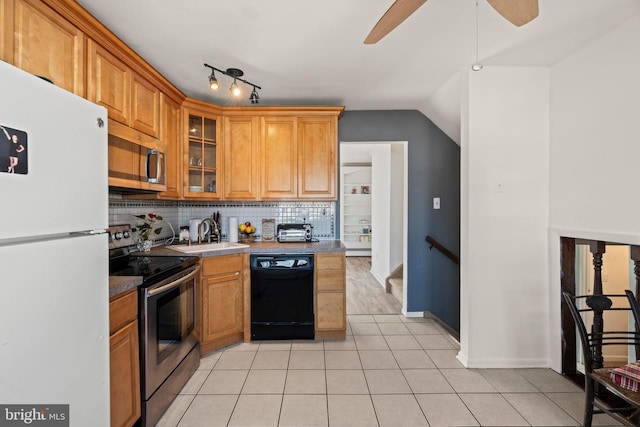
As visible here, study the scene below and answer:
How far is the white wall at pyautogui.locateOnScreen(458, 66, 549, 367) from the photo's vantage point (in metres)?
2.44

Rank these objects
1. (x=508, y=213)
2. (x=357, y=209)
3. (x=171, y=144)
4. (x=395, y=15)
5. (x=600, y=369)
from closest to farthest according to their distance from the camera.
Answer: (x=395, y=15)
(x=600, y=369)
(x=508, y=213)
(x=171, y=144)
(x=357, y=209)

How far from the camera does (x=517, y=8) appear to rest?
129cm

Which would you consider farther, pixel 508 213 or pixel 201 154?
pixel 201 154

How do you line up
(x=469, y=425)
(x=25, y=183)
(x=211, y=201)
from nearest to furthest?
1. (x=25, y=183)
2. (x=469, y=425)
3. (x=211, y=201)

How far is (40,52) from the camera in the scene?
1449mm

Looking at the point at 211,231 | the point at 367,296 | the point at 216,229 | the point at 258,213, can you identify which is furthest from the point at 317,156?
the point at 367,296

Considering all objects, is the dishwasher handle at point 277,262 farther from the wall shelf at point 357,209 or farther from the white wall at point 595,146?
the wall shelf at point 357,209

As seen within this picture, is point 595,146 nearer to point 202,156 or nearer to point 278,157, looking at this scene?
point 278,157

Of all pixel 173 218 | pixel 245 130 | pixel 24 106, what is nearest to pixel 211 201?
pixel 173 218

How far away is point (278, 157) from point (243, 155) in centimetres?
37

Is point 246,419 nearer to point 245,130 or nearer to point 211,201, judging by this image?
point 211,201

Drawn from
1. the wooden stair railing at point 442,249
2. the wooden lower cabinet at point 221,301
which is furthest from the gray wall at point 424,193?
the wooden lower cabinet at point 221,301

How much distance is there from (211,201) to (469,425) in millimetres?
3022

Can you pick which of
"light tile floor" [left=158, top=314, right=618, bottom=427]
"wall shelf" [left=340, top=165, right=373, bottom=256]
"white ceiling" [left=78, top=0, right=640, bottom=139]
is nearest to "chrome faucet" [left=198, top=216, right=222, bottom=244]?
"light tile floor" [left=158, top=314, right=618, bottom=427]
